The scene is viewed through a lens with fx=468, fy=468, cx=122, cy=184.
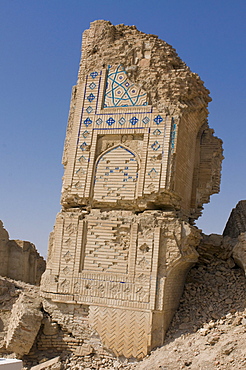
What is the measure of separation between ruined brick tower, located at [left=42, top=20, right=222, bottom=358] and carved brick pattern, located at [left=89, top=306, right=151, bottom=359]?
2 cm

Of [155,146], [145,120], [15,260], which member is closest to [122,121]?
[145,120]

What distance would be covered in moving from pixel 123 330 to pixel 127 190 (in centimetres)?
271

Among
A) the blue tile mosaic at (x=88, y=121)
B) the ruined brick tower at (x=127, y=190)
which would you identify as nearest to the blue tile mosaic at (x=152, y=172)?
the ruined brick tower at (x=127, y=190)

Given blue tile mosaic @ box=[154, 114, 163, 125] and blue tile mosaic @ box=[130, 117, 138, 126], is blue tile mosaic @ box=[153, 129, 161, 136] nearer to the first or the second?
blue tile mosaic @ box=[154, 114, 163, 125]

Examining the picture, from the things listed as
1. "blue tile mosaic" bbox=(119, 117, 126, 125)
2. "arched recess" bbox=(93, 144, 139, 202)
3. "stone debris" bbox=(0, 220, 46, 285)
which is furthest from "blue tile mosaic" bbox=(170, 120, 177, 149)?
"stone debris" bbox=(0, 220, 46, 285)

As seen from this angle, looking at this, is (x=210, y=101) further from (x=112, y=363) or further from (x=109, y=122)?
(x=112, y=363)

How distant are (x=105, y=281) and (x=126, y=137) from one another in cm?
296

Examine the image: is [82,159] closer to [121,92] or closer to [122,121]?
[122,121]

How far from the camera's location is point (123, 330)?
882 centimetres

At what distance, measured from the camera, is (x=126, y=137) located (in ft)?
32.0

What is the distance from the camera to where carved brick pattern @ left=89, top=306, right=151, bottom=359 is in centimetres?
868

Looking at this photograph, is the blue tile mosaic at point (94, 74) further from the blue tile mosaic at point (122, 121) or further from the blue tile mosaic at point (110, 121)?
the blue tile mosaic at point (122, 121)

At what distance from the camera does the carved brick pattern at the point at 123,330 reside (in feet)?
28.5

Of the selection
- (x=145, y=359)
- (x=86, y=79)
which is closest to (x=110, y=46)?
(x=86, y=79)
